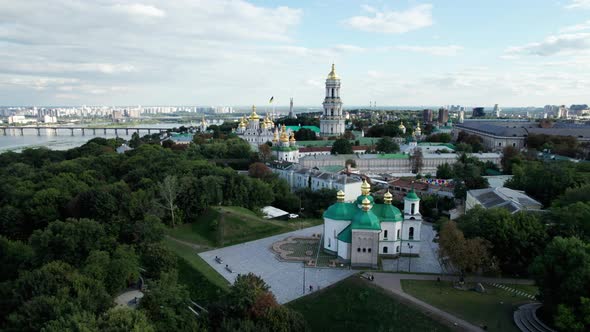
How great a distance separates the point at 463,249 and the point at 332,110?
62.8 m

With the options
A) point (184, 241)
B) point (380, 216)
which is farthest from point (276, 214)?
point (380, 216)

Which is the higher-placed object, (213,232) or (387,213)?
(387,213)

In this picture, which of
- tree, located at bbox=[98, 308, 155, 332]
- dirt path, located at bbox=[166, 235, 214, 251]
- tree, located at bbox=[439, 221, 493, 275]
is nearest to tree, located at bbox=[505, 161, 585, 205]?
tree, located at bbox=[439, 221, 493, 275]

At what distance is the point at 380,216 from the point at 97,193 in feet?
65.0

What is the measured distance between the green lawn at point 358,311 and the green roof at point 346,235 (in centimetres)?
320

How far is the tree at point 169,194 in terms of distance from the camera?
99.3 feet

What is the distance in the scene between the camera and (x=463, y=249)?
20031 mm

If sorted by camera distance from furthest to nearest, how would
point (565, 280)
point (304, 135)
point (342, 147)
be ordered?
1. point (304, 135)
2. point (342, 147)
3. point (565, 280)

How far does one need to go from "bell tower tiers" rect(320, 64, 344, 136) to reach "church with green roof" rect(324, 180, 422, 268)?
55.5 metres

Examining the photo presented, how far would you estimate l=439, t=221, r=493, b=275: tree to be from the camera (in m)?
20.0

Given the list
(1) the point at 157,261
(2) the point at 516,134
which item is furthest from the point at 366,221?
(2) the point at 516,134

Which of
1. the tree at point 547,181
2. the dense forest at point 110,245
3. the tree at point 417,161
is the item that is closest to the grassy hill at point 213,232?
the dense forest at point 110,245

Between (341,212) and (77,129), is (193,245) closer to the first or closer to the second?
(341,212)

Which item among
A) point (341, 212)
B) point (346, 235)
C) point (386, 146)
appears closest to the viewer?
point (346, 235)
